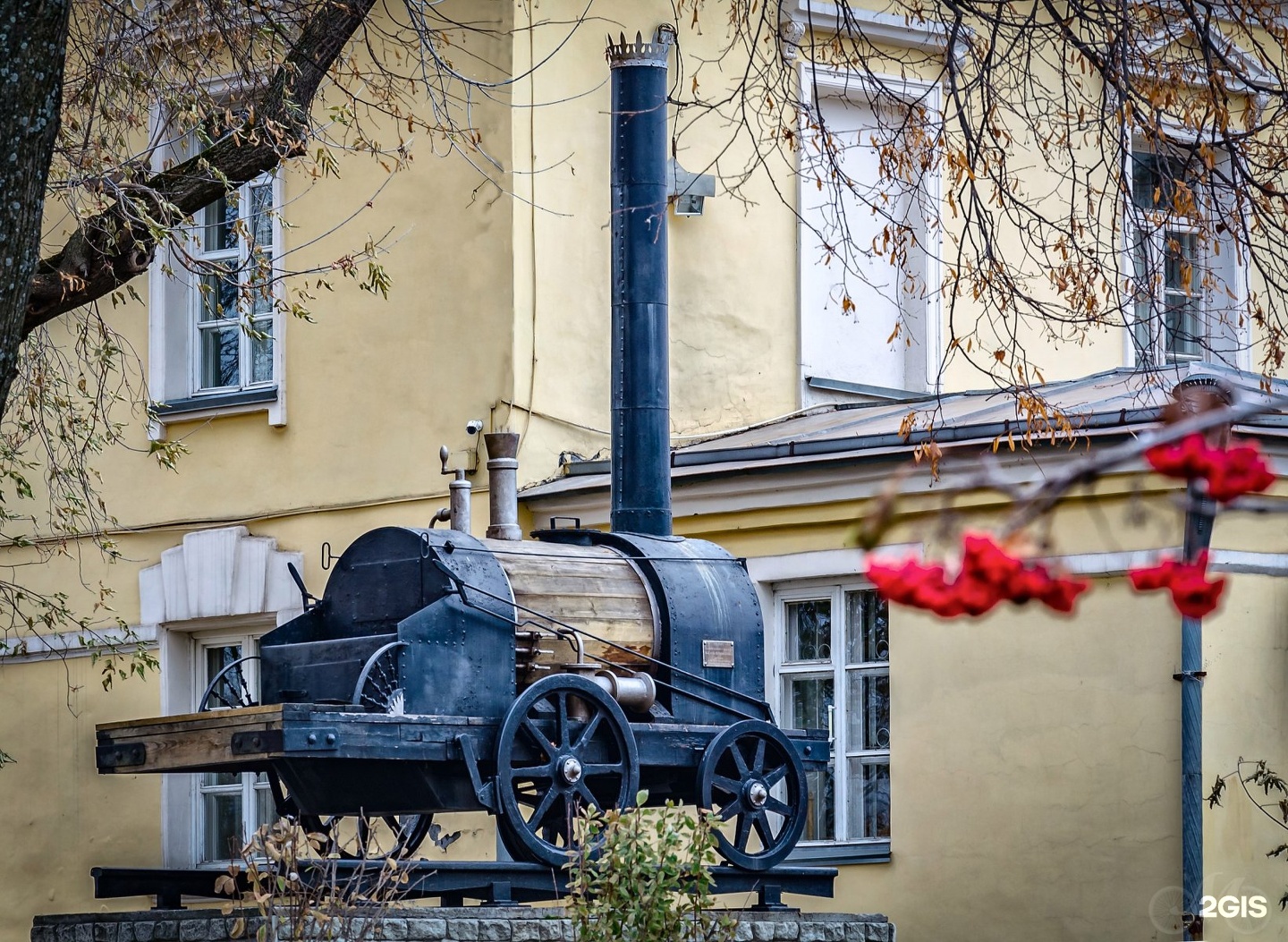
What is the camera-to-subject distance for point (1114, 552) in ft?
39.9

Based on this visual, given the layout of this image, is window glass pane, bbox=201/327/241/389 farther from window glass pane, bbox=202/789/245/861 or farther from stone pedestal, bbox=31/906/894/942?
stone pedestal, bbox=31/906/894/942

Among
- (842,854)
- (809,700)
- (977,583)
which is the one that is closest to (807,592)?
(809,700)

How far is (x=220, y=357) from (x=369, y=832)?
653 centimetres

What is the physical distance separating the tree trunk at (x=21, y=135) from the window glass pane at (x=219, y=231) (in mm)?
9355

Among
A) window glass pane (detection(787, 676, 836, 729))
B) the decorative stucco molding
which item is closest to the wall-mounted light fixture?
window glass pane (detection(787, 676, 836, 729))

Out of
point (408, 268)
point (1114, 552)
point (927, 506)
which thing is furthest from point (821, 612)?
point (408, 268)

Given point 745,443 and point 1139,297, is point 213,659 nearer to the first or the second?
point 745,443

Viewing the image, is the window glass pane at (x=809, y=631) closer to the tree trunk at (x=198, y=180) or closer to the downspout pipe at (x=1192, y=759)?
the downspout pipe at (x=1192, y=759)

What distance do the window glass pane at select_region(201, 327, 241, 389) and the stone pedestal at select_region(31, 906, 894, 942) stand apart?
605 centimetres

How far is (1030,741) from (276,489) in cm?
553

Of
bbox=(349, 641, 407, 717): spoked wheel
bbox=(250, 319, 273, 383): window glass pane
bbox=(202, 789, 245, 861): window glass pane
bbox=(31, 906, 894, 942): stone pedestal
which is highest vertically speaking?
bbox=(250, 319, 273, 383): window glass pane

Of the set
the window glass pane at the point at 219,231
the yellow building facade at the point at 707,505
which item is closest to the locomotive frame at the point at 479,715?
the yellow building facade at the point at 707,505

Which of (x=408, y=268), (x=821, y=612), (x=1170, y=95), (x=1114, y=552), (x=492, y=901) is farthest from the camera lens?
(x=408, y=268)

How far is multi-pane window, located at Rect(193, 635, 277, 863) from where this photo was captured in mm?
15094
